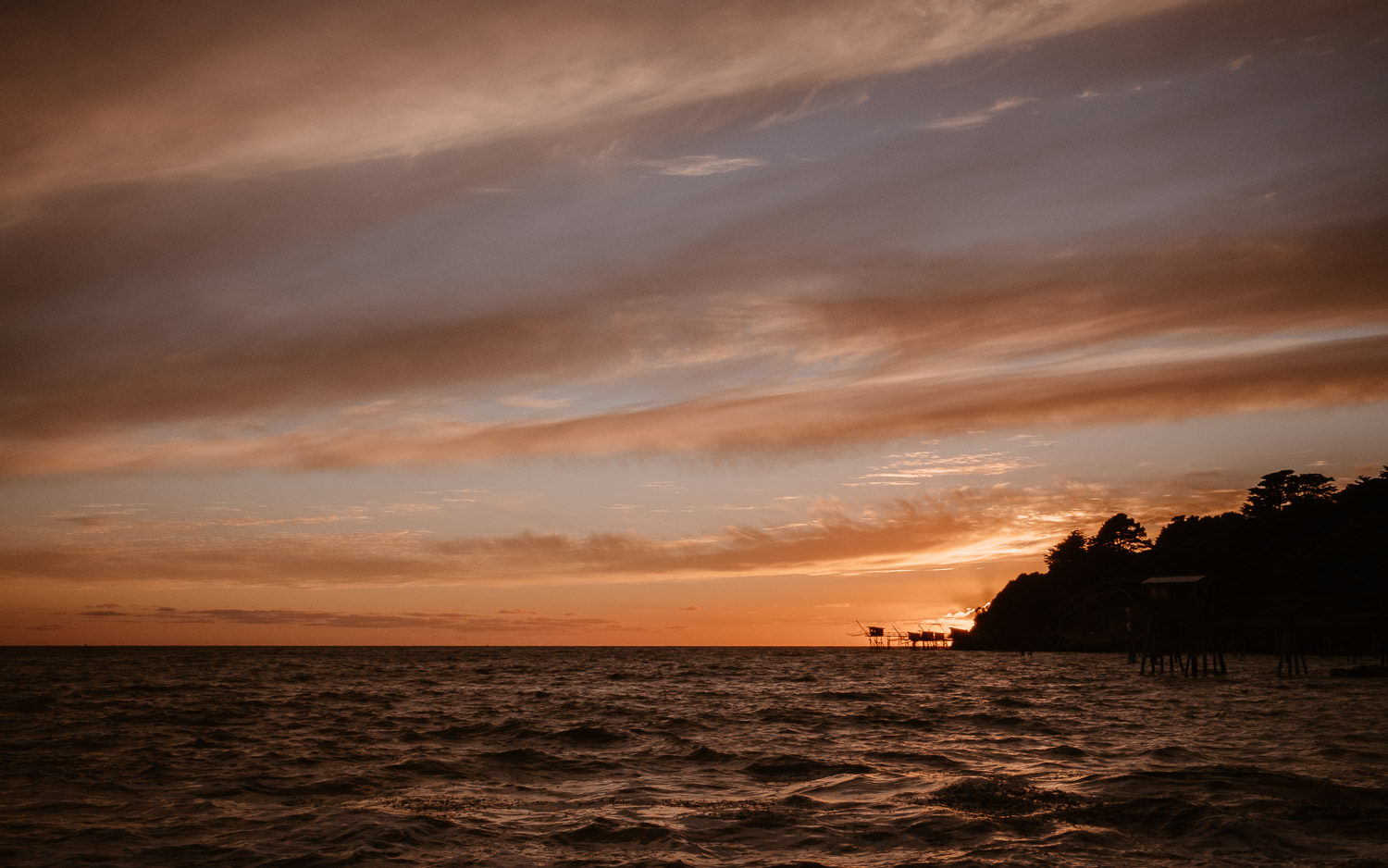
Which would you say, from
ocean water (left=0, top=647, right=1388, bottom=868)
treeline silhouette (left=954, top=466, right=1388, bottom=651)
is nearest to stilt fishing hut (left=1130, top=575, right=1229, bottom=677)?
treeline silhouette (left=954, top=466, right=1388, bottom=651)

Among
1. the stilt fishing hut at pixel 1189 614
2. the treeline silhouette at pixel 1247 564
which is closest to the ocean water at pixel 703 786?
the stilt fishing hut at pixel 1189 614

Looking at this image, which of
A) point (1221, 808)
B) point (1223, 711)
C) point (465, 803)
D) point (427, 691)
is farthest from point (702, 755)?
point (427, 691)

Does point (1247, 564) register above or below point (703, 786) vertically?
above

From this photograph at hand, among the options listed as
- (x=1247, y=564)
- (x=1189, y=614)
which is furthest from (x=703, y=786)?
(x=1247, y=564)

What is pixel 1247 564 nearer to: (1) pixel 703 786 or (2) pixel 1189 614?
(2) pixel 1189 614

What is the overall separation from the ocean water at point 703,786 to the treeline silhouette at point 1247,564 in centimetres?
4148

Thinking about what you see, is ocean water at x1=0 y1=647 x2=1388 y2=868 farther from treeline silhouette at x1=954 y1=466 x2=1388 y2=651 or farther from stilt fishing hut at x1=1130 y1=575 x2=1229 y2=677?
treeline silhouette at x1=954 y1=466 x2=1388 y2=651

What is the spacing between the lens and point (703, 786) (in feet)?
64.8

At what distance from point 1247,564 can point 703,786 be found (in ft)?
381

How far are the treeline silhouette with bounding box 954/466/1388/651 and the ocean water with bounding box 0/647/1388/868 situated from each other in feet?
136

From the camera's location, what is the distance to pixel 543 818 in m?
16.5

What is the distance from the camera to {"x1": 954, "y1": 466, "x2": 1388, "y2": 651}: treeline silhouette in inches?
3339

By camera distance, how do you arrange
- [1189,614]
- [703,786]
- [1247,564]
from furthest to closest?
[1247,564] → [1189,614] → [703,786]

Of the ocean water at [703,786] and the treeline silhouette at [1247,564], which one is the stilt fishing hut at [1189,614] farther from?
the ocean water at [703,786]
